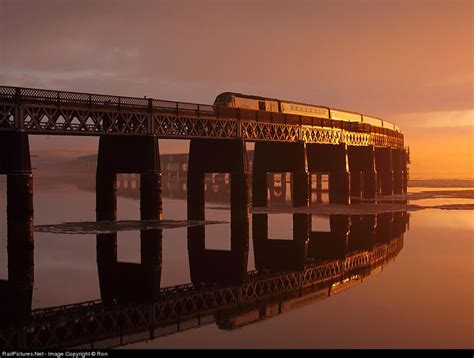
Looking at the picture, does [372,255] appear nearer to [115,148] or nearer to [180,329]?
[180,329]

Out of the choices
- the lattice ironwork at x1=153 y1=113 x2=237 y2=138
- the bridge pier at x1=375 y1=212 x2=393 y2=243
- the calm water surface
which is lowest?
the calm water surface

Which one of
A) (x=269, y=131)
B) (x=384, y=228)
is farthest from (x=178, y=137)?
(x=384, y=228)

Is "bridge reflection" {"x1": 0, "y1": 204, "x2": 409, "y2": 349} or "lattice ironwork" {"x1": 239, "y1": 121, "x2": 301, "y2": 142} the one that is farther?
"lattice ironwork" {"x1": 239, "y1": 121, "x2": 301, "y2": 142}

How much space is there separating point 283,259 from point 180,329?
14666 mm

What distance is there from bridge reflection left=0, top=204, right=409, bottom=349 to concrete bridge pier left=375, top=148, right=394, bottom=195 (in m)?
69.8

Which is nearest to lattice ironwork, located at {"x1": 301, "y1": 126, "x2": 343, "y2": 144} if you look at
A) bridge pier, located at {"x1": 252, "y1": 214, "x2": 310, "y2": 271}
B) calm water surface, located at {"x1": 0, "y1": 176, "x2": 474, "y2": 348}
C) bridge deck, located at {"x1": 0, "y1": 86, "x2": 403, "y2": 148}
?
bridge deck, located at {"x1": 0, "y1": 86, "x2": 403, "y2": 148}

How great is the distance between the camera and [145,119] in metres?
51.7

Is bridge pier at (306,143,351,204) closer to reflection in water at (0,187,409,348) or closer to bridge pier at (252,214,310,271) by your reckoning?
bridge pier at (252,214,310,271)

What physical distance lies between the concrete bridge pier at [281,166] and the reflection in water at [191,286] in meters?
28.8

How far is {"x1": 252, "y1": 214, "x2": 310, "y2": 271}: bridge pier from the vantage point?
100 ft

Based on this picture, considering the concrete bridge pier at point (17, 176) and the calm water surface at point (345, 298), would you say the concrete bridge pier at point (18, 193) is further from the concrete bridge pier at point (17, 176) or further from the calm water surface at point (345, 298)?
the calm water surface at point (345, 298)

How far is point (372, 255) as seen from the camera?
109ft

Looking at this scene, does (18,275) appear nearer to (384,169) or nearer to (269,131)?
(269,131)

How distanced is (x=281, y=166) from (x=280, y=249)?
3797 centimetres
